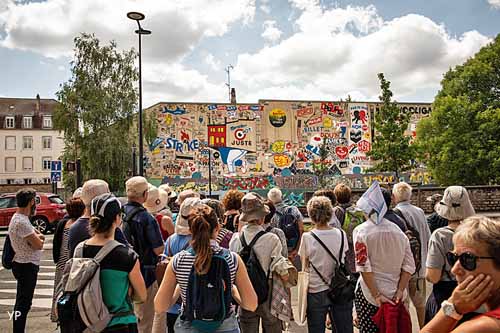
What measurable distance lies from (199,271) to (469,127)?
94.1 ft

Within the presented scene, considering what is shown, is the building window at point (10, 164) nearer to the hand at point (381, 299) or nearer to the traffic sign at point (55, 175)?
the traffic sign at point (55, 175)

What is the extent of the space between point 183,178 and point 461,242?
106ft

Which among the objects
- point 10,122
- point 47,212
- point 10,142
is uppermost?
point 10,122

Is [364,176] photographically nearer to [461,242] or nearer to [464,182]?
[464,182]

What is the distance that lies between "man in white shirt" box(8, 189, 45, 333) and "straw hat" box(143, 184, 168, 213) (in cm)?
139

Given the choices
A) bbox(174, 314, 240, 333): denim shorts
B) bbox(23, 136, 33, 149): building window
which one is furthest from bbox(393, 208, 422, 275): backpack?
bbox(23, 136, 33, 149): building window

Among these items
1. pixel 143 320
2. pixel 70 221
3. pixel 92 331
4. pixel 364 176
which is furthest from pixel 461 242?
pixel 364 176

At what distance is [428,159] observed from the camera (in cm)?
3030

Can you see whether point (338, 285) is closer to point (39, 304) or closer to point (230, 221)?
point (230, 221)

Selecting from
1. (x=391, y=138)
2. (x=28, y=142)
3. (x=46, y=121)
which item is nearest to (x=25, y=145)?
(x=28, y=142)

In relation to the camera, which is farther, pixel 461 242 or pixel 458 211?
pixel 458 211

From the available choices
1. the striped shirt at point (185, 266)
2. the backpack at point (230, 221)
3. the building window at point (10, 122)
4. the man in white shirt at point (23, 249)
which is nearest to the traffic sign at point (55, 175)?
the man in white shirt at point (23, 249)

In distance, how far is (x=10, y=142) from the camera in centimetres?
6209

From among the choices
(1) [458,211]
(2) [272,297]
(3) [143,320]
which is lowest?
(3) [143,320]
